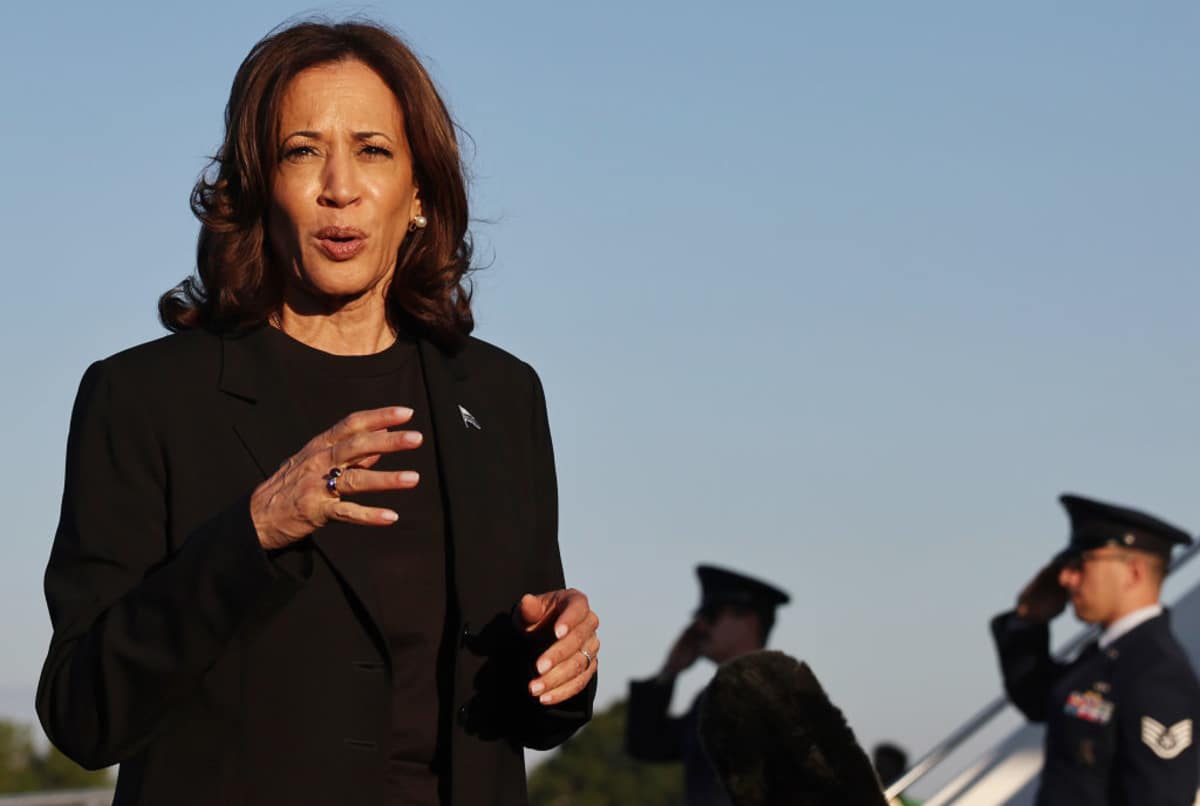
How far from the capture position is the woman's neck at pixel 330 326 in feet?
10.8

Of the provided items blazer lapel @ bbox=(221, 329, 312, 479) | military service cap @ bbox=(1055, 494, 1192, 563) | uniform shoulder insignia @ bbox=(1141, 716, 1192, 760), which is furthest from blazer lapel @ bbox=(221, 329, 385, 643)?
military service cap @ bbox=(1055, 494, 1192, 563)

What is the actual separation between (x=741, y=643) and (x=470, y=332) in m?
8.49

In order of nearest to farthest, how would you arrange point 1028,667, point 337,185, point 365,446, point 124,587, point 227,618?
point 365,446, point 227,618, point 124,587, point 337,185, point 1028,667

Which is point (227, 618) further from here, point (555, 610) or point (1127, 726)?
point (1127, 726)

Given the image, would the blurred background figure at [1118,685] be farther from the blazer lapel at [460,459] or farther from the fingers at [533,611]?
the fingers at [533,611]

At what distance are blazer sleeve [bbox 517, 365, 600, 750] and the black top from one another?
0.58 ft

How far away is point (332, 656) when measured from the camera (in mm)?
2918

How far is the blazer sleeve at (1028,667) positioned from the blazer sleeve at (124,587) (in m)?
8.10

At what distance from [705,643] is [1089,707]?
2.90m

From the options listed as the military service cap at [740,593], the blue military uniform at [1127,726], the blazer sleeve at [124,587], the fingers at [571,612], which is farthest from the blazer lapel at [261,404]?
the military service cap at [740,593]

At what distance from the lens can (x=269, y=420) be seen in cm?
308

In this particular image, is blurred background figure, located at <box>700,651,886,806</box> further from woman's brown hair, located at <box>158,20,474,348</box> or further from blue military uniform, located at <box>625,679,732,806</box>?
blue military uniform, located at <box>625,679,732,806</box>

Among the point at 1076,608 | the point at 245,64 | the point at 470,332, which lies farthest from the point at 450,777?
the point at 1076,608

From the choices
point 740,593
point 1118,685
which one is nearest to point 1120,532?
point 1118,685
